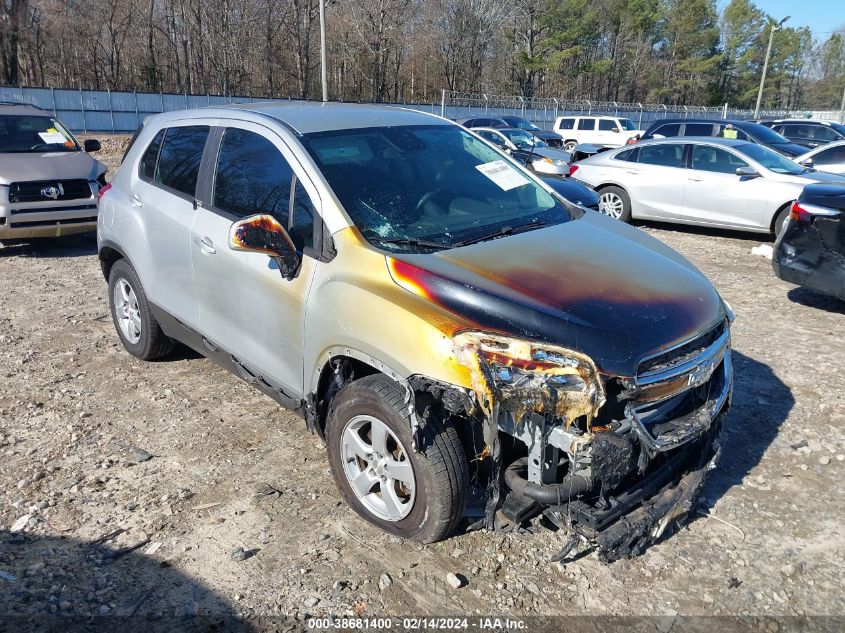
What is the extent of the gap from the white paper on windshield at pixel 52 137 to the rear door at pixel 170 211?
577cm

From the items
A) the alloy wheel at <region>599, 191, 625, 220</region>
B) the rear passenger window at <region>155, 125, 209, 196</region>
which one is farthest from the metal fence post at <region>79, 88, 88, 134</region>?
the rear passenger window at <region>155, 125, 209, 196</region>

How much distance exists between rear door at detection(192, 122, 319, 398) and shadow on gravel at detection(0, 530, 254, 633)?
1.10 metres

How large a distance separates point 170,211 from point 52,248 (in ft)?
20.9

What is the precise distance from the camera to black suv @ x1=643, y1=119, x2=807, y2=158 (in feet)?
47.9

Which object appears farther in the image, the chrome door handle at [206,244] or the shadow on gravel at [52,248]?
the shadow on gravel at [52,248]

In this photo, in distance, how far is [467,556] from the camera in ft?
10.2

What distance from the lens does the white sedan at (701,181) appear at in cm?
980

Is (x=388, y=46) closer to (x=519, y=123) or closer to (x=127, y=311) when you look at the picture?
(x=519, y=123)

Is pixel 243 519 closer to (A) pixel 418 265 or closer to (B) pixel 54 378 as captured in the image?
(A) pixel 418 265

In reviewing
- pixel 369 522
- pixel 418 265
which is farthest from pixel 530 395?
pixel 369 522

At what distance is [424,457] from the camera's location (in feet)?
9.30

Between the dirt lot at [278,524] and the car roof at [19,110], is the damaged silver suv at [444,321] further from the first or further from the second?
the car roof at [19,110]

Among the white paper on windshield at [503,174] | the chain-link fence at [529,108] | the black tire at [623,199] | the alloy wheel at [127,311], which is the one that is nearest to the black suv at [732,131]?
the black tire at [623,199]

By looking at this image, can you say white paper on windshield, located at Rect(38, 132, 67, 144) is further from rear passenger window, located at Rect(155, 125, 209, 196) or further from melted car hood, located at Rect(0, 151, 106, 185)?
rear passenger window, located at Rect(155, 125, 209, 196)
